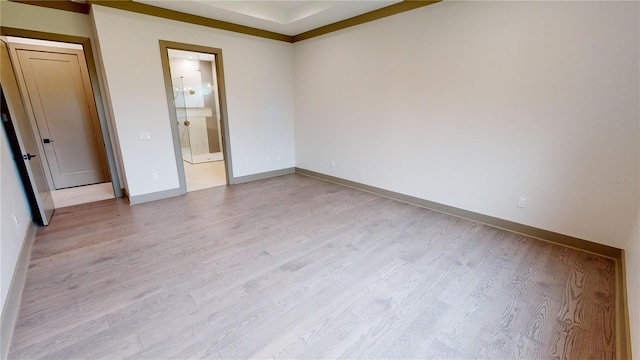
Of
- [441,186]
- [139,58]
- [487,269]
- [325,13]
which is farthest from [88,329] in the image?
[325,13]

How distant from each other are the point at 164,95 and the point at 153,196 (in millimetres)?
1572

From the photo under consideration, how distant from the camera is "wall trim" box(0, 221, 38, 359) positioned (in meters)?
1.65

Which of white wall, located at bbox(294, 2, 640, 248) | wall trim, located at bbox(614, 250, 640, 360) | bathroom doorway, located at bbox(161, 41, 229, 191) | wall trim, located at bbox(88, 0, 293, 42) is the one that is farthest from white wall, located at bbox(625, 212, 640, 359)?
bathroom doorway, located at bbox(161, 41, 229, 191)

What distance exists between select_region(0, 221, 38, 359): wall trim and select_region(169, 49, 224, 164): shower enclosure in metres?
4.49

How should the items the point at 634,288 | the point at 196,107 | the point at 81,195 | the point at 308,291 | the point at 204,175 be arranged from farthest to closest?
1. the point at 196,107
2. the point at 204,175
3. the point at 81,195
4. the point at 308,291
5. the point at 634,288

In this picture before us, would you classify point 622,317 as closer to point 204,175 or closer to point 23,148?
point 23,148

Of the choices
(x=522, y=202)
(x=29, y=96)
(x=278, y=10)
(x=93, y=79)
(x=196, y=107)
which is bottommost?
(x=522, y=202)

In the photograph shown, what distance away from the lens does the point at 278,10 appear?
4.36 meters

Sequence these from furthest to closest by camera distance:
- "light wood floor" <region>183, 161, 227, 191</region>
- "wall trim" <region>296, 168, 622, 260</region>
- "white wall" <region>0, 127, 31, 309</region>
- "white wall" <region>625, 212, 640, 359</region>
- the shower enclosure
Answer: the shower enclosure, "light wood floor" <region>183, 161, 227, 191</region>, "wall trim" <region>296, 168, 622, 260</region>, "white wall" <region>0, 127, 31, 309</region>, "white wall" <region>625, 212, 640, 359</region>

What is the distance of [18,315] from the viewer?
6.21ft

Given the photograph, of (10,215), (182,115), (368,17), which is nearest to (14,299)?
(10,215)

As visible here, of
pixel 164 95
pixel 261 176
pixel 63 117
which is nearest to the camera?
pixel 164 95

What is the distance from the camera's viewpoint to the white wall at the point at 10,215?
2025mm

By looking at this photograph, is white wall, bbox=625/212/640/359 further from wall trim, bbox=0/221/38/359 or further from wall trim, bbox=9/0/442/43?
wall trim, bbox=0/221/38/359
